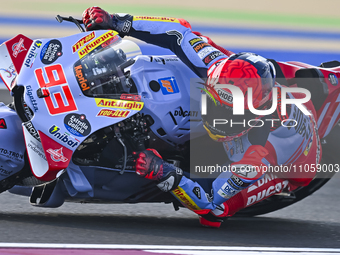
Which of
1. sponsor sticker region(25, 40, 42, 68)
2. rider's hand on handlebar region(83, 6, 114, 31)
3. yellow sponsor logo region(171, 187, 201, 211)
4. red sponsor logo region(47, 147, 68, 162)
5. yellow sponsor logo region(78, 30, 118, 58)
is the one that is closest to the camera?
red sponsor logo region(47, 147, 68, 162)

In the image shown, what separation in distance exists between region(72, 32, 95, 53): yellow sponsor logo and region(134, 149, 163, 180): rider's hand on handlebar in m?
0.77

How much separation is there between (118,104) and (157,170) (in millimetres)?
479

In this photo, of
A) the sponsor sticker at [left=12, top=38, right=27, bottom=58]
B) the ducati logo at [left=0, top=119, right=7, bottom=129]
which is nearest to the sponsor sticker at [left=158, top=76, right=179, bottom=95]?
the sponsor sticker at [left=12, top=38, right=27, bottom=58]

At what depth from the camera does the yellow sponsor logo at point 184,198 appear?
3582mm

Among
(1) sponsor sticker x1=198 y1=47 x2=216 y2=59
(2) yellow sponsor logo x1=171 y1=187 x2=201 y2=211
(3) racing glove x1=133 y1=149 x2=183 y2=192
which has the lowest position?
(2) yellow sponsor logo x1=171 y1=187 x2=201 y2=211

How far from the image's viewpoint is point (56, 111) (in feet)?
10.6

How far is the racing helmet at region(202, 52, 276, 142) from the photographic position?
10.8 ft

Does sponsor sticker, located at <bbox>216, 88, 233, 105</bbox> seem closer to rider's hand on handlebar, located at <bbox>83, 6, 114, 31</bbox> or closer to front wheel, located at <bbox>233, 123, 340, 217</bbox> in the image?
rider's hand on handlebar, located at <bbox>83, 6, 114, 31</bbox>

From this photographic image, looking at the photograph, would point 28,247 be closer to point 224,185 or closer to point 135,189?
point 135,189

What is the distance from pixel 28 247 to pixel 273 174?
180cm

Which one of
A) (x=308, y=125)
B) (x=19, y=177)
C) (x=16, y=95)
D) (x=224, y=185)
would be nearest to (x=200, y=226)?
(x=224, y=185)

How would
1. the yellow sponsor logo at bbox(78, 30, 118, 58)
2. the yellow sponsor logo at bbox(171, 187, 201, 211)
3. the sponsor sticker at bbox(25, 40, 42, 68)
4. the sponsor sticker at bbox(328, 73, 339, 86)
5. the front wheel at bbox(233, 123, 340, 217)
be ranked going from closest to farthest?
1. the sponsor sticker at bbox(25, 40, 42, 68)
2. the yellow sponsor logo at bbox(78, 30, 118, 58)
3. the yellow sponsor logo at bbox(171, 187, 201, 211)
4. the sponsor sticker at bbox(328, 73, 339, 86)
5. the front wheel at bbox(233, 123, 340, 217)

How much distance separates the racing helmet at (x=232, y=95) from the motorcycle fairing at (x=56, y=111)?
1.61 feet

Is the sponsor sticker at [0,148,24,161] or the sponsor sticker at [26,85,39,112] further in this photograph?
the sponsor sticker at [0,148,24,161]
